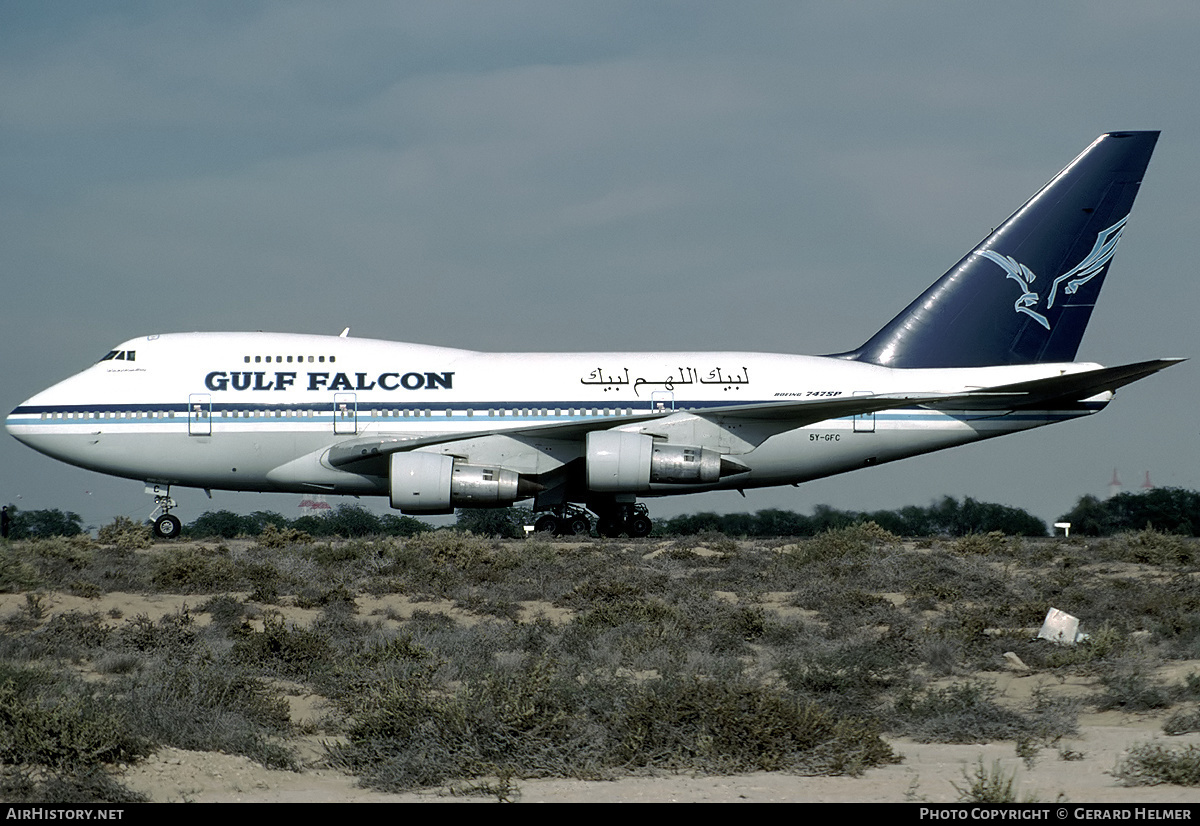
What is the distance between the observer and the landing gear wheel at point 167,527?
79.2ft

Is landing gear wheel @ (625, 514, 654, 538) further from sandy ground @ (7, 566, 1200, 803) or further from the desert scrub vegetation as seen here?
sandy ground @ (7, 566, 1200, 803)

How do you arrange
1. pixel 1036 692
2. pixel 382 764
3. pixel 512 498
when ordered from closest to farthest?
pixel 382 764 → pixel 1036 692 → pixel 512 498

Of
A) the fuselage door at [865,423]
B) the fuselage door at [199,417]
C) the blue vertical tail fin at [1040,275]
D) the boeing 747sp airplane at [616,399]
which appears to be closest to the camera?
the boeing 747sp airplane at [616,399]

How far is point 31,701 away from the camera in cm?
807

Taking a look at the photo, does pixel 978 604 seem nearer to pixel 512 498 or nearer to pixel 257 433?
pixel 512 498

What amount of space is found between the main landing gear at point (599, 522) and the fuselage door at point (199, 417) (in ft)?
22.5

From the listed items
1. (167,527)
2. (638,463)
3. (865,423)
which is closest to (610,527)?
(638,463)

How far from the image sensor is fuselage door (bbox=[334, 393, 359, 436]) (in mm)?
22938

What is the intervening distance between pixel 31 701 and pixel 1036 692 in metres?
7.51

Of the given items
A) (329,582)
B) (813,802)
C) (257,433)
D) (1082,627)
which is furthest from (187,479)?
(813,802)

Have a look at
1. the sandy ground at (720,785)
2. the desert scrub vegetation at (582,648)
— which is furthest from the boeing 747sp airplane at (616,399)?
the sandy ground at (720,785)

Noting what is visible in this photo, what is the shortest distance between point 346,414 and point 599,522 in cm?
563

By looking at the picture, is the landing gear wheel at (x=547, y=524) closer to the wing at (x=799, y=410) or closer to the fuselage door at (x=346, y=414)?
the wing at (x=799, y=410)

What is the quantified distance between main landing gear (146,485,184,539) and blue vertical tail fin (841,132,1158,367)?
15.2 metres
